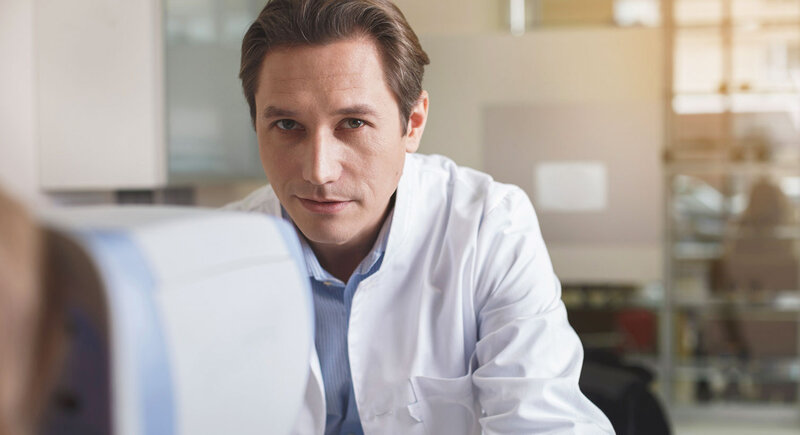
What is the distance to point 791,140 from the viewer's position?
3.10m

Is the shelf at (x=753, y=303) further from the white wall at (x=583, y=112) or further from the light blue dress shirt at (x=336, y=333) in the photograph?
the light blue dress shirt at (x=336, y=333)

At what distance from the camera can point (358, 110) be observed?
965mm

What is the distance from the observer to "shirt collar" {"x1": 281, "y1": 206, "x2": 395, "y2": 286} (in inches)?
43.3

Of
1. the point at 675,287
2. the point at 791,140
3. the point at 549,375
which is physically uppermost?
the point at 791,140

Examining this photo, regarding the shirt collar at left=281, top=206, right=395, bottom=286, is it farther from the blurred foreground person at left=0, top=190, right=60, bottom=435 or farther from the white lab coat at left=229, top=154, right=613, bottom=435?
the blurred foreground person at left=0, top=190, right=60, bottom=435

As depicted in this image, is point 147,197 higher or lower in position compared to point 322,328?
higher

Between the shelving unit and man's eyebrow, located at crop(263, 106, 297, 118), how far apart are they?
244 cm

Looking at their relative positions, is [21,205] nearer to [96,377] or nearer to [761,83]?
[96,377]

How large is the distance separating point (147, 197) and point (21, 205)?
1.72 metres

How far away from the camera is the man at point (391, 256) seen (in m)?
0.96

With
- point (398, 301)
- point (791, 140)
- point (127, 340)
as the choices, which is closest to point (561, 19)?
point (791, 140)

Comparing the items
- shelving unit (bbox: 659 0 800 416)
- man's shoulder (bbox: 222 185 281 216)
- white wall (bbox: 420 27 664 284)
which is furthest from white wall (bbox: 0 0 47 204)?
shelving unit (bbox: 659 0 800 416)

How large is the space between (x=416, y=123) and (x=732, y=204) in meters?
2.44

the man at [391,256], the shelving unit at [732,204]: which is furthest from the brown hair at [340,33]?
the shelving unit at [732,204]
